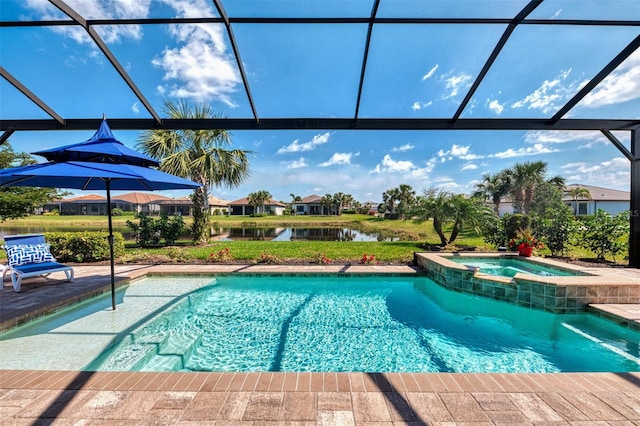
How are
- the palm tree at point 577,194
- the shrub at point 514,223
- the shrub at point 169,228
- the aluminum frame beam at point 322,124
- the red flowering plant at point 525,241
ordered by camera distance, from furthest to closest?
the palm tree at point 577,194
the shrub at point 169,228
the shrub at point 514,223
the red flowering plant at point 525,241
the aluminum frame beam at point 322,124

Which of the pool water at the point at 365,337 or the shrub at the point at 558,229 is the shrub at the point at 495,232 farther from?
the pool water at the point at 365,337

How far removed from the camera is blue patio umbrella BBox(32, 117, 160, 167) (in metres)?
3.79

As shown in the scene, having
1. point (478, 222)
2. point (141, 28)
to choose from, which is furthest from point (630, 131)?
point (141, 28)

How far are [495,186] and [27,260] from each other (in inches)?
1473

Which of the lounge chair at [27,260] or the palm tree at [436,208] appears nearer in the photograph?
the lounge chair at [27,260]

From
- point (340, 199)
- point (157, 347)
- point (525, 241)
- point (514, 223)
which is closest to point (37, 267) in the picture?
point (157, 347)

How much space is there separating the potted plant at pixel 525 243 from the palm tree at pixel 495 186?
2172cm

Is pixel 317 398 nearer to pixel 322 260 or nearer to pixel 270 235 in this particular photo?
pixel 322 260

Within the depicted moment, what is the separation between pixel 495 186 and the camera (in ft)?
104

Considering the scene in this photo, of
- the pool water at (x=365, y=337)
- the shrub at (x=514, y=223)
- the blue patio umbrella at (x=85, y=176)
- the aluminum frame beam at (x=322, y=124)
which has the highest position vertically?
the aluminum frame beam at (x=322, y=124)

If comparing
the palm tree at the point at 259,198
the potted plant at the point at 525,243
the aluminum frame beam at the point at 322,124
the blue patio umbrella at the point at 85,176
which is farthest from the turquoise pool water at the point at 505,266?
the palm tree at the point at 259,198

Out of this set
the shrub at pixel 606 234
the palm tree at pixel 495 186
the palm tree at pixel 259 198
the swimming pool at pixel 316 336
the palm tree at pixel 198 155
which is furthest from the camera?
the palm tree at pixel 259 198

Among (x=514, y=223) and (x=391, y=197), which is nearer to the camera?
(x=514, y=223)

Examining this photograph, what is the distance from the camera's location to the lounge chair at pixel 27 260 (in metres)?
5.15
